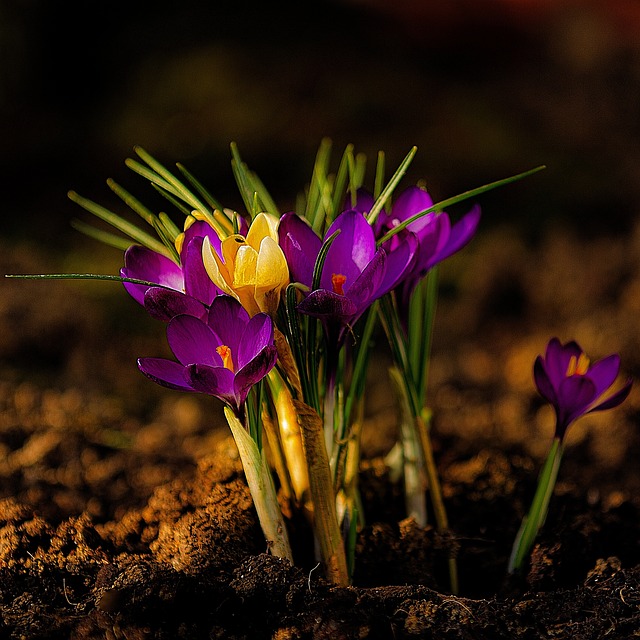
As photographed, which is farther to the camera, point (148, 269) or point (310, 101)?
point (310, 101)

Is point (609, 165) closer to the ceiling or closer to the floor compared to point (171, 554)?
closer to the ceiling

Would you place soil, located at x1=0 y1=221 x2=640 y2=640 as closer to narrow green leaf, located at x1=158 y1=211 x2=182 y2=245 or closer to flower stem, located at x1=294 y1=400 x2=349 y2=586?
flower stem, located at x1=294 y1=400 x2=349 y2=586

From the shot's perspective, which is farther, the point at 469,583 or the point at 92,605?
the point at 469,583

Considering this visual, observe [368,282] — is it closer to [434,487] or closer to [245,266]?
[245,266]

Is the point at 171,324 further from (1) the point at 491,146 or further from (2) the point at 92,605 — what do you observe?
(1) the point at 491,146

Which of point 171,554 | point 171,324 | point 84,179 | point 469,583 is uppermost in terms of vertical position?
point 84,179

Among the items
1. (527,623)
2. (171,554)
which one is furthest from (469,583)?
(171,554)

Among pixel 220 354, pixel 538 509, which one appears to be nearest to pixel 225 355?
pixel 220 354

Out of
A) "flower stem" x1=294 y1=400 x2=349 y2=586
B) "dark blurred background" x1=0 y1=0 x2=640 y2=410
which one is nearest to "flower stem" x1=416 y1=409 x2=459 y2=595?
"flower stem" x1=294 y1=400 x2=349 y2=586
